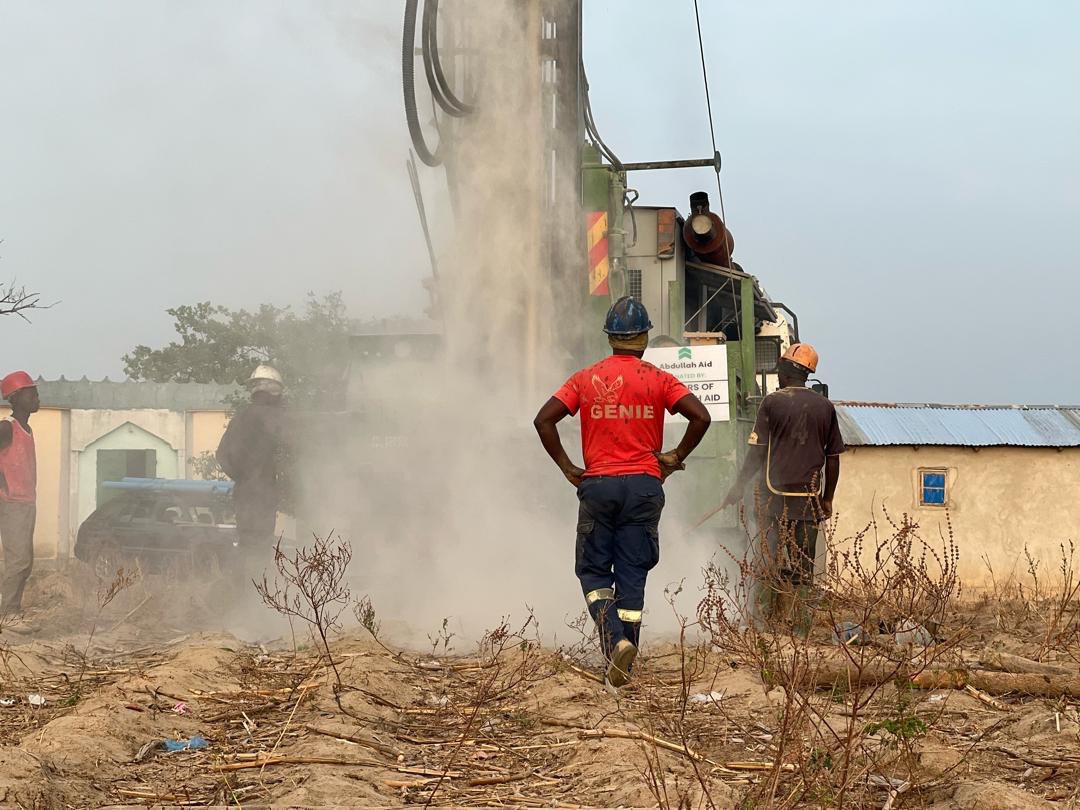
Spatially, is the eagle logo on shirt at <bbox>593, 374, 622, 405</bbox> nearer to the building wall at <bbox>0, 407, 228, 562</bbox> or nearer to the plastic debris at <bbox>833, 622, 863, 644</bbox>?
the plastic debris at <bbox>833, 622, 863, 644</bbox>

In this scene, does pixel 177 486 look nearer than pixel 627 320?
No

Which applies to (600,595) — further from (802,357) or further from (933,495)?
(933,495)

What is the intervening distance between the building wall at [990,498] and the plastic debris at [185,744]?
1339cm

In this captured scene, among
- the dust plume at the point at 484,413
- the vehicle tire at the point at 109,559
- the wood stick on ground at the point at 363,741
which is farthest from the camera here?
the vehicle tire at the point at 109,559

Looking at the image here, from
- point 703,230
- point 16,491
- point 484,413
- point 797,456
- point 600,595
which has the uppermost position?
point 703,230

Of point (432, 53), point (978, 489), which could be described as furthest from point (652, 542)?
point (978, 489)

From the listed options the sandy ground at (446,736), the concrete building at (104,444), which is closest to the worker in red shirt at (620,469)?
the sandy ground at (446,736)

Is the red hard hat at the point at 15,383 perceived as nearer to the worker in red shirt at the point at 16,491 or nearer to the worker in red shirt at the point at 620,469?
the worker in red shirt at the point at 16,491

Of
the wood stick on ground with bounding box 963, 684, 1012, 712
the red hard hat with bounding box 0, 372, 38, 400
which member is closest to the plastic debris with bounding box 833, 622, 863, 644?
the wood stick on ground with bounding box 963, 684, 1012, 712

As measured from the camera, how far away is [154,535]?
11000 mm

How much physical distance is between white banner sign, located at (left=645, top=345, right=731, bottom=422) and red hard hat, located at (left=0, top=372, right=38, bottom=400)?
4791 mm

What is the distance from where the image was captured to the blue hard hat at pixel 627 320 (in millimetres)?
5648

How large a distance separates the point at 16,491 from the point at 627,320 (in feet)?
18.2

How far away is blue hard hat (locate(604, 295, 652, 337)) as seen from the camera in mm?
5648
